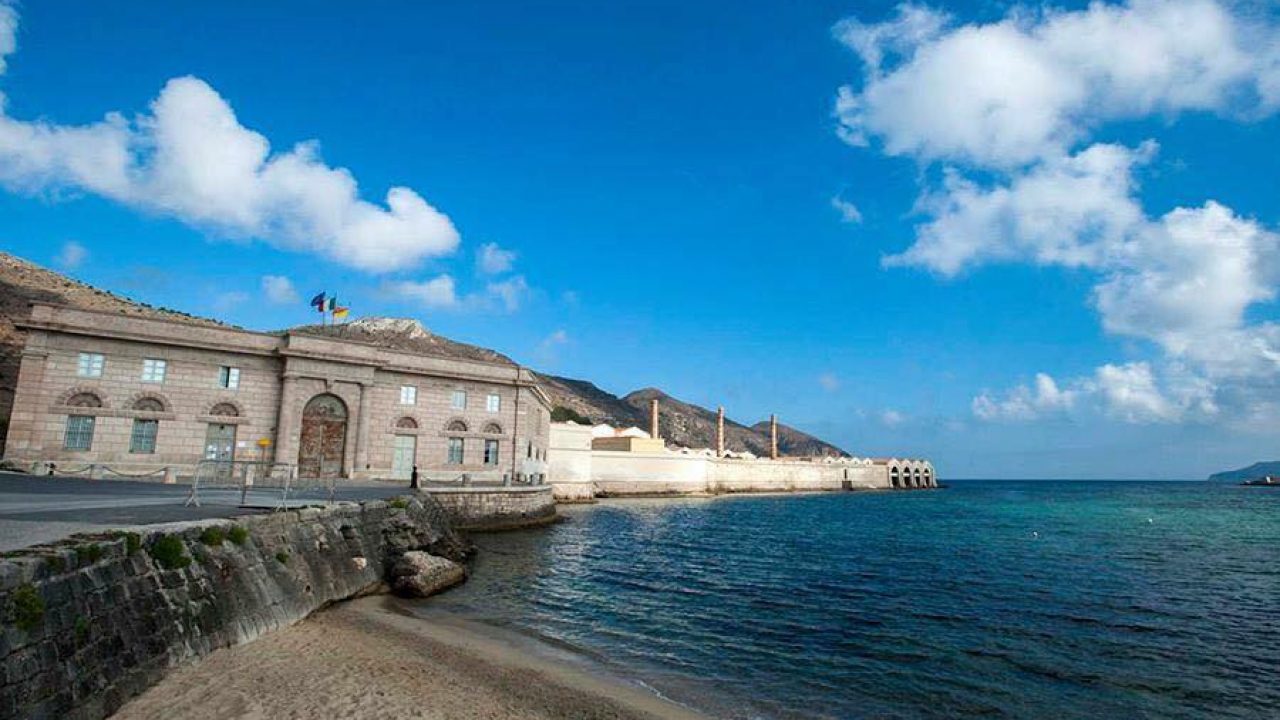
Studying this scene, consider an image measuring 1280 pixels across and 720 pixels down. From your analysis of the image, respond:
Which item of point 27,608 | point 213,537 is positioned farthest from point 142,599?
point 213,537

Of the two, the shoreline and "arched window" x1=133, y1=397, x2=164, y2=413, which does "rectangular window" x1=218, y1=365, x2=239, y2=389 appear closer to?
"arched window" x1=133, y1=397, x2=164, y2=413

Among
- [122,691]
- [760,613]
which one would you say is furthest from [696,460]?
[122,691]

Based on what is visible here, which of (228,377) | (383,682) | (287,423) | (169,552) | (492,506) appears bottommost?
(383,682)

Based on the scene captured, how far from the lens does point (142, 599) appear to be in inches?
355

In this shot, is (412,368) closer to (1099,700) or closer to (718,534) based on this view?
→ (718,534)

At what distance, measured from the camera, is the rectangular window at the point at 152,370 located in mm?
30969

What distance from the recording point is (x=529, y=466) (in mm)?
43562

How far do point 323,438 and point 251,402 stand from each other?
392 cm

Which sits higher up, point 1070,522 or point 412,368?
point 412,368

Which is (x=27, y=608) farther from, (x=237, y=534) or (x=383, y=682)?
(x=237, y=534)

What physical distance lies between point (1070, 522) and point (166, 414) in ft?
198

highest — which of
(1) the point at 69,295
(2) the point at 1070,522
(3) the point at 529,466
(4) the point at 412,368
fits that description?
(1) the point at 69,295

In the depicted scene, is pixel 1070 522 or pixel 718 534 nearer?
pixel 718 534

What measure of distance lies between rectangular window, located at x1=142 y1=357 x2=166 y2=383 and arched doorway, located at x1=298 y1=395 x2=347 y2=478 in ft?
21.2
